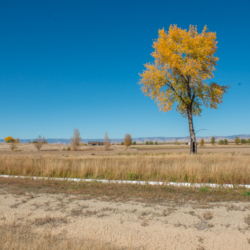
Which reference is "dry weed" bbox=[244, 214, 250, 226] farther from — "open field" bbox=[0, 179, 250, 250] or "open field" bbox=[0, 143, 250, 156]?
"open field" bbox=[0, 143, 250, 156]

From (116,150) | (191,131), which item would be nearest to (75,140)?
(116,150)

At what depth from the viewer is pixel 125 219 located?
15.3 feet

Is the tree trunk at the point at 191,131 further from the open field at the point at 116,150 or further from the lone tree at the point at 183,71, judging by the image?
the open field at the point at 116,150

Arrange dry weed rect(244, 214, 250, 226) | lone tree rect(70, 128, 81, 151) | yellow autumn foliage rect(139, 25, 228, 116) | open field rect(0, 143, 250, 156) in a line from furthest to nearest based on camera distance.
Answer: lone tree rect(70, 128, 81, 151), open field rect(0, 143, 250, 156), yellow autumn foliage rect(139, 25, 228, 116), dry weed rect(244, 214, 250, 226)

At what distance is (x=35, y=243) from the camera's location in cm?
372

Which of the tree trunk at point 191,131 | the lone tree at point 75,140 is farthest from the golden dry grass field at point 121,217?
the lone tree at point 75,140

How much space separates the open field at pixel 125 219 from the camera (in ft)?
12.5

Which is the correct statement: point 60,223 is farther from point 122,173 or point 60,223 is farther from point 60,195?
point 122,173

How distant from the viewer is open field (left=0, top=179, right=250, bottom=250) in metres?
3.80

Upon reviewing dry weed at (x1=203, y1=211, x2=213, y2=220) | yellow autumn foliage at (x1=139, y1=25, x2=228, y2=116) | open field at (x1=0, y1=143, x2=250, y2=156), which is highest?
yellow autumn foliage at (x1=139, y1=25, x2=228, y2=116)

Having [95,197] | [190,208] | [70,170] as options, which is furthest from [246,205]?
[70,170]

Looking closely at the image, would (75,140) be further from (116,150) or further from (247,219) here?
(247,219)

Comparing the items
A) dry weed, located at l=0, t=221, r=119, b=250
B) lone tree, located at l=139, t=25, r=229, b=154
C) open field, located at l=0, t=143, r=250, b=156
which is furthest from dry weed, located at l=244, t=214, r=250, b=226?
open field, located at l=0, t=143, r=250, b=156

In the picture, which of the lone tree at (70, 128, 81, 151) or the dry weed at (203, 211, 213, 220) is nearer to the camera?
the dry weed at (203, 211, 213, 220)
